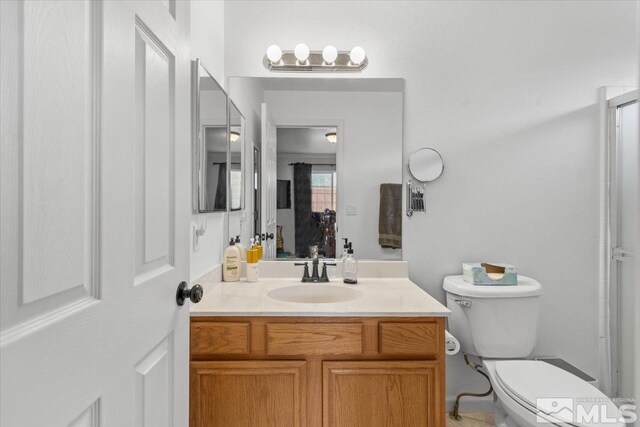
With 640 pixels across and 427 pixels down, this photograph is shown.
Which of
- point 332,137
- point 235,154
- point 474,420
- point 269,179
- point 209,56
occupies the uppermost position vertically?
point 209,56

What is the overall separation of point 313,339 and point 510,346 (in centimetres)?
104

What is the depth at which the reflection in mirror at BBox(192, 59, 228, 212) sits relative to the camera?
4.80 ft

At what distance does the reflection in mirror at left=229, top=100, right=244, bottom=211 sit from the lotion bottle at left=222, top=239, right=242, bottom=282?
0.21 meters

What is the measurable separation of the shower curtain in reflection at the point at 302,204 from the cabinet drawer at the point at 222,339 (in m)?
0.70

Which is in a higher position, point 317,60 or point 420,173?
point 317,60

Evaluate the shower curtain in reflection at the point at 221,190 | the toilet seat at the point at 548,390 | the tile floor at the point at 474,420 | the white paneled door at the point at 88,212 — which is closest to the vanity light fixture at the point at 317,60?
the shower curtain in reflection at the point at 221,190

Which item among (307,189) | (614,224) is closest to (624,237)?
(614,224)

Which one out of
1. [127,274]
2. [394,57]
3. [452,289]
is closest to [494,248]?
[452,289]

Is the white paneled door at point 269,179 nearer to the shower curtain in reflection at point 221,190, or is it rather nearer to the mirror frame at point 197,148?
the shower curtain in reflection at point 221,190

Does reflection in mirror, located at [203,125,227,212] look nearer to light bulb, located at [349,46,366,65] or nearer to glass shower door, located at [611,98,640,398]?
light bulb, located at [349,46,366,65]

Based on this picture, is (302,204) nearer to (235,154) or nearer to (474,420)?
(235,154)

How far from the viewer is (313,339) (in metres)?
1.34

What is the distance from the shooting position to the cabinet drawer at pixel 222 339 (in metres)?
1.34

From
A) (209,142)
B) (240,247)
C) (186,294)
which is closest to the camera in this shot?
(186,294)
